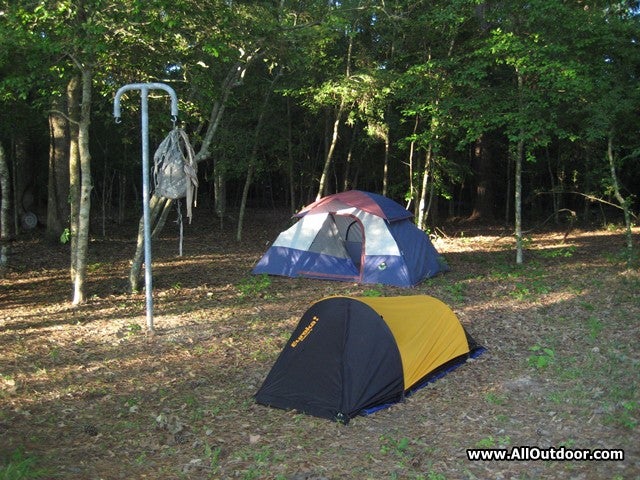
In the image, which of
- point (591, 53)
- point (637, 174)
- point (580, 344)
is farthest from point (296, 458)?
point (637, 174)

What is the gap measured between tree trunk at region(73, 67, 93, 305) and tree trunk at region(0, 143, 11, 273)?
190cm

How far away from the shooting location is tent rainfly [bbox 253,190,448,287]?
11070 millimetres

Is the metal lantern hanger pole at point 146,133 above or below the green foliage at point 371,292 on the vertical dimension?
above

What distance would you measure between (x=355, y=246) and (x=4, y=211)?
6.55 meters

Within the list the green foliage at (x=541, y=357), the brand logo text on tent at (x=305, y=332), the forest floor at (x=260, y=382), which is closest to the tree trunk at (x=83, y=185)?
the forest floor at (x=260, y=382)

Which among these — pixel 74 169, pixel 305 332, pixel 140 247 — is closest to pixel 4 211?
pixel 74 169

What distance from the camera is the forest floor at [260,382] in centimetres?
439

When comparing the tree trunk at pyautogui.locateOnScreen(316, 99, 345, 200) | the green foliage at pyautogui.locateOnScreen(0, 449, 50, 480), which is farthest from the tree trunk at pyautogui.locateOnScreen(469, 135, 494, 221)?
the green foliage at pyautogui.locateOnScreen(0, 449, 50, 480)

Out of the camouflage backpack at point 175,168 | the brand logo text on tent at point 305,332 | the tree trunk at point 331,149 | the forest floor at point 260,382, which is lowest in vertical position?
the forest floor at point 260,382

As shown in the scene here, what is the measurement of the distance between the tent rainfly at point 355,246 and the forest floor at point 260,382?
0.54 metres

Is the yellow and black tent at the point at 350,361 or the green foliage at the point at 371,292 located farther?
the green foliage at the point at 371,292

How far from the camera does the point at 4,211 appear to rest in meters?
9.89

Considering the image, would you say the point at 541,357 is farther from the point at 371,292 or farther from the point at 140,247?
the point at 140,247

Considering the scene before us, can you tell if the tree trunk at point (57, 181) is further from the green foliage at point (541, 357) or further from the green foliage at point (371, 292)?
the green foliage at point (541, 357)
